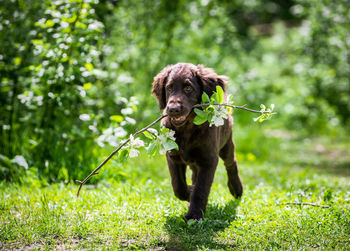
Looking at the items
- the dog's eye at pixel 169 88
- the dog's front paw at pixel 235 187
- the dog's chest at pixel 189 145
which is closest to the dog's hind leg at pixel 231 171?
the dog's front paw at pixel 235 187

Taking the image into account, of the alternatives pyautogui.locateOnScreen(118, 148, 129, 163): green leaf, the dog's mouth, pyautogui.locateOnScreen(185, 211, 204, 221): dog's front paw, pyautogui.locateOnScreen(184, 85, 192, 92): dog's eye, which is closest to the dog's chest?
the dog's mouth

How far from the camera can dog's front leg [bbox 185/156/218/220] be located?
3.53m

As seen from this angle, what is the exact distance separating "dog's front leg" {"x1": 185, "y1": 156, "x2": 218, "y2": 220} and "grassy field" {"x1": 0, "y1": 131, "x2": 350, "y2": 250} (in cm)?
11

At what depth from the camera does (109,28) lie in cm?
695

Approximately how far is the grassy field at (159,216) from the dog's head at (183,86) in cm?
94

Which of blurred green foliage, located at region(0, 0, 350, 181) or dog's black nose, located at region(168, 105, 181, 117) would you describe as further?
blurred green foliage, located at region(0, 0, 350, 181)

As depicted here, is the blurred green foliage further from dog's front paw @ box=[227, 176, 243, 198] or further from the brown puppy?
dog's front paw @ box=[227, 176, 243, 198]

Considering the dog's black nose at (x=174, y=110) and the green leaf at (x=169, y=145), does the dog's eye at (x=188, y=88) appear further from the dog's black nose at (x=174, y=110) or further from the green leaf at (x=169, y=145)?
the green leaf at (x=169, y=145)

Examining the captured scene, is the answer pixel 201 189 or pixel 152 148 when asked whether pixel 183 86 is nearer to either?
pixel 152 148

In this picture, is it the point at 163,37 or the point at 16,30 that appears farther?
the point at 163,37

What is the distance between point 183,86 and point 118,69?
3720 mm

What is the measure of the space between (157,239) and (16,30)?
3.71 metres

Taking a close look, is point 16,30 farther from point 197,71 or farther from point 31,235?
point 31,235

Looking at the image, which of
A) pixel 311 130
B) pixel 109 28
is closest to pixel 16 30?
pixel 109 28
